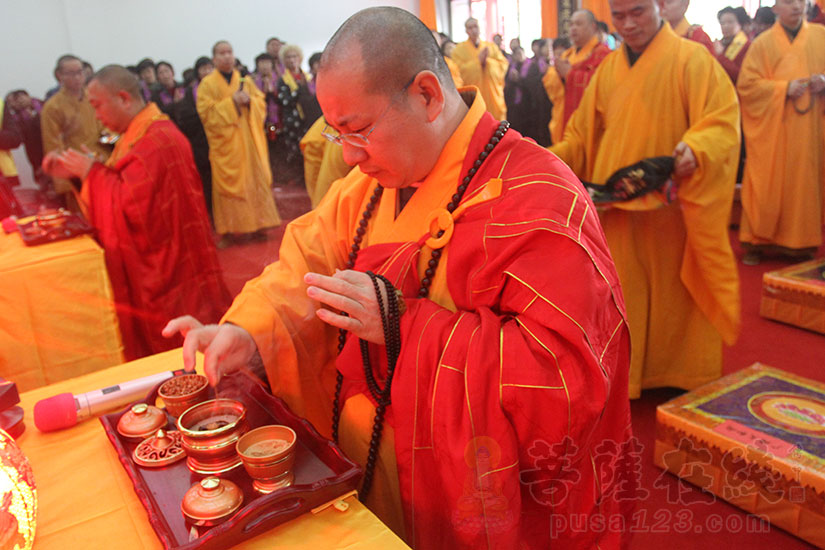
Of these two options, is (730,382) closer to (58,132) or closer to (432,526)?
(432,526)

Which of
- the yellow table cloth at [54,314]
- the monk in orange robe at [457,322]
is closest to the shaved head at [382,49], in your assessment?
the monk in orange robe at [457,322]

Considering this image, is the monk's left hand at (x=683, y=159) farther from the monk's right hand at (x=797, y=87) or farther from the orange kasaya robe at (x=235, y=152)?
the monk's right hand at (x=797, y=87)

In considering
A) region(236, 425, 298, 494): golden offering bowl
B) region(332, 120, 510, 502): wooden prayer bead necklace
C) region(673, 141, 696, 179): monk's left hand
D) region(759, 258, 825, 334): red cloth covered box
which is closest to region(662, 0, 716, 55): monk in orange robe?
region(673, 141, 696, 179): monk's left hand

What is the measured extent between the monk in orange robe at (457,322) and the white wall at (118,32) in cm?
65

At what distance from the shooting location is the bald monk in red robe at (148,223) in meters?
2.74

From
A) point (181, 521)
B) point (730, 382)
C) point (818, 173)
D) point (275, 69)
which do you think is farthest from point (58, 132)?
point (818, 173)

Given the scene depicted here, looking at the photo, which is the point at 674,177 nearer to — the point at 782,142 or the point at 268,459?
the point at 268,459

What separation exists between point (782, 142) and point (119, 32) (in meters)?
3.99

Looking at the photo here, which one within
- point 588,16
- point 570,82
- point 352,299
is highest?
point 588,16

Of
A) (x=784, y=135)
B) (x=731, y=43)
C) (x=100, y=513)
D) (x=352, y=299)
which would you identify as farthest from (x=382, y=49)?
(x=731, y=43)

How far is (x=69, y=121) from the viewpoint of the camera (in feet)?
8.75

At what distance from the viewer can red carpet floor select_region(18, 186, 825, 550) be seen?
180 cm

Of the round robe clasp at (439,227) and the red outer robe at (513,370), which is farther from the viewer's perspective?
the round robe clasp at (439,227)

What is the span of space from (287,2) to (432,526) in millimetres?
1207
